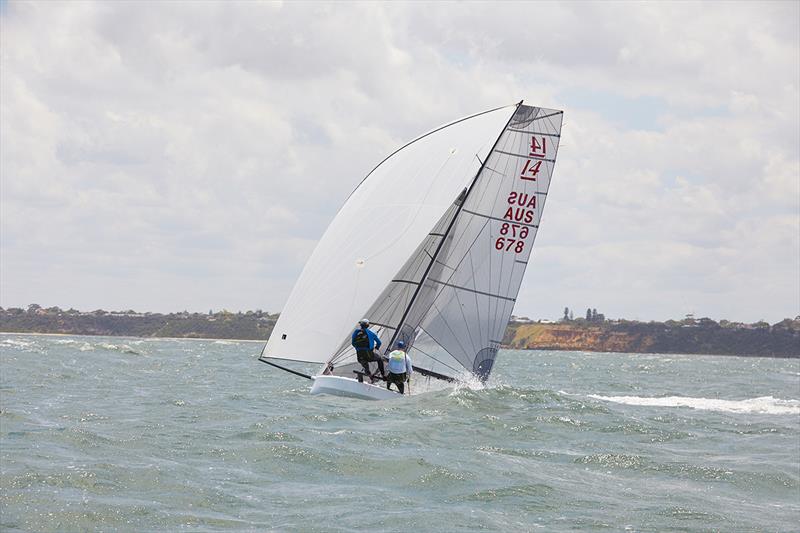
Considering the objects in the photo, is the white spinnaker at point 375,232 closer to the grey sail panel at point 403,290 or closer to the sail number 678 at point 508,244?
the grey sail panel at point 403,290

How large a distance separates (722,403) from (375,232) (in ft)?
38.2

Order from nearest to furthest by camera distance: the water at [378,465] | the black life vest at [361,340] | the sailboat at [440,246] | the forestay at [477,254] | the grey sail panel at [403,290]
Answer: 1. the water at [378,465]
2. the black life vest at [361,340]
3. the sailboat at [440,246]
4. the grey sail panel at [403,290]
5. the forestay at [477,254]

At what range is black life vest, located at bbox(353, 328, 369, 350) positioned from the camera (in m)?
18.1

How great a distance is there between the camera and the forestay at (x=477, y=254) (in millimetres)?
20391

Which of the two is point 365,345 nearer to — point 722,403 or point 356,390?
point 356,390

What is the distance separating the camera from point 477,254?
20578mm

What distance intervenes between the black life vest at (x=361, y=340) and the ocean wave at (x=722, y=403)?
9.05 meters

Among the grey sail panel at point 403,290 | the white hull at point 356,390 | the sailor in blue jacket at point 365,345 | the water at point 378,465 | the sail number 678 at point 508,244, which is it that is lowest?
the water at point 378,465

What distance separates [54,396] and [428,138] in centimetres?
902

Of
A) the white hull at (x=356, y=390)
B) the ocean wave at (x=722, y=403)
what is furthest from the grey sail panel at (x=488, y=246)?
the ocean wave at (x=722, y=403)

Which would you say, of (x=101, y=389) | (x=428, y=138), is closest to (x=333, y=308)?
(x=428, y=138)

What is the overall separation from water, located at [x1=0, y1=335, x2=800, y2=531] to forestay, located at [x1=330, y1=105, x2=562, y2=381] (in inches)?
56.8

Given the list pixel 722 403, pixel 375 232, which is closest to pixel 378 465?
pixel 375 232

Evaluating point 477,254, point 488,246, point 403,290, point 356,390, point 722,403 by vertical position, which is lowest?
point 356,390
